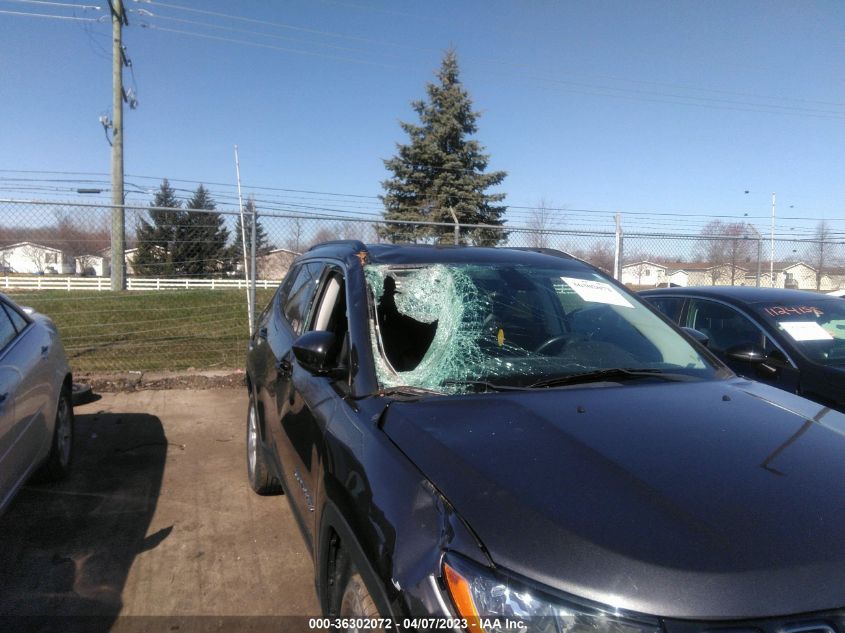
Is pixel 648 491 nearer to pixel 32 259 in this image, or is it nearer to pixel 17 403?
pixel 17 403

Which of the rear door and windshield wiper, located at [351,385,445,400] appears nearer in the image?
windshield wiper, located at [351,385,445,400]

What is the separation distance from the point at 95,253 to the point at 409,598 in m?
7.94

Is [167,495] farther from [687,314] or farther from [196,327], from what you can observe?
[196,327]

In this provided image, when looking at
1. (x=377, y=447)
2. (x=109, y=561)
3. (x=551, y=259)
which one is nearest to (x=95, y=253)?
(x=109, y=561)

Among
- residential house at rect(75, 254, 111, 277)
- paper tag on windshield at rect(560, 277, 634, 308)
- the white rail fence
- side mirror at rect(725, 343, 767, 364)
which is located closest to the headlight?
paper tag on windshield at rect(560, 277, 634, 308)

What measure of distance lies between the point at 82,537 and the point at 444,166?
24.5 metres

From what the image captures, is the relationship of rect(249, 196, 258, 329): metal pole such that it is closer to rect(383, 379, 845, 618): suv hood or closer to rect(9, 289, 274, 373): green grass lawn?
rect(9, 289, 274, 373): green grass lawn

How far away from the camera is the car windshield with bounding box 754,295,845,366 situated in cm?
428

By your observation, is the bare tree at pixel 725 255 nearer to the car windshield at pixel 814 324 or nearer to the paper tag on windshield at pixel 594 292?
the car windshield at pixel 814 324

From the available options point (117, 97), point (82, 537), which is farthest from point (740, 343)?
point (117, 97)

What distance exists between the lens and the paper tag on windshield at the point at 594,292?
321 cm

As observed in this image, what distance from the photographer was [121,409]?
6312 mm

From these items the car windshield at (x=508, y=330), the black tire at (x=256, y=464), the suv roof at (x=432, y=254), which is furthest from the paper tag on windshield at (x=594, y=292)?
the black tire at (x=256, y=464)

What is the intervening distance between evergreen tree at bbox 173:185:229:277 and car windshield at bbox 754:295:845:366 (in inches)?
255
